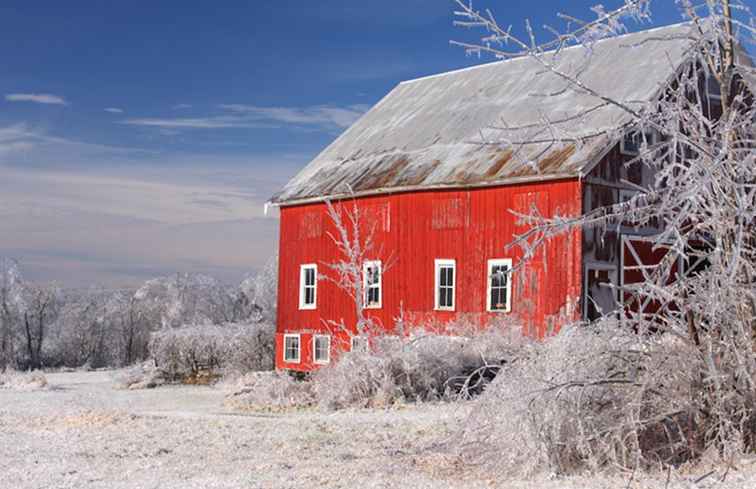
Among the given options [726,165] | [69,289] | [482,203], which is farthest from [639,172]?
[69,289]

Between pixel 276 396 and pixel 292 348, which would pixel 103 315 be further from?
pixel 276 396

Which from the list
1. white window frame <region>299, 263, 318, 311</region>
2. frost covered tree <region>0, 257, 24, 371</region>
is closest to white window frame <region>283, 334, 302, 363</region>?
white window frame <region>299, 263, 318, 311</region>

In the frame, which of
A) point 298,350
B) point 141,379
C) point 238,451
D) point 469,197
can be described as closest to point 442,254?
point 469,197

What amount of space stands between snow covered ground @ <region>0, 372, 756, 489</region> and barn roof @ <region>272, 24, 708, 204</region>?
7140 mm

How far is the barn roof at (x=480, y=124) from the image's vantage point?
67.9ft

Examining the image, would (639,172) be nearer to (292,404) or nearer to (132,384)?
(292,404)

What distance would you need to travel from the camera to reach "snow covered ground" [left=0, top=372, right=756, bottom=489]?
9219 mm

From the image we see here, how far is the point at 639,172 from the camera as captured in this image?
20.8 meters

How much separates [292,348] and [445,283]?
238 inches

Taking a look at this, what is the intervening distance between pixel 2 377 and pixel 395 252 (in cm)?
1064

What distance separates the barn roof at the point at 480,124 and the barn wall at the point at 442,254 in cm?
42

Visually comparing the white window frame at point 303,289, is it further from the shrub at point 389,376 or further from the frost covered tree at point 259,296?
A: the frost covered tree at point 259,296

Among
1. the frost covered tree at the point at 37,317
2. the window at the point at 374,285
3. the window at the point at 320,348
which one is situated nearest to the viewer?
the window at the point at 374,285

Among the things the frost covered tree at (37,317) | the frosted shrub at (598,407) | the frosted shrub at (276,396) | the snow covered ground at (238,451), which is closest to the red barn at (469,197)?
the frosted shrub at (276,396)
